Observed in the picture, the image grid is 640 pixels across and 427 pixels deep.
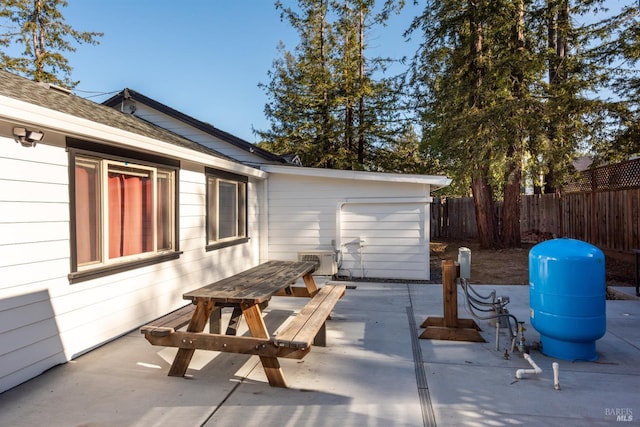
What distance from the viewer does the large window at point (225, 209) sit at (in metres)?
6.03

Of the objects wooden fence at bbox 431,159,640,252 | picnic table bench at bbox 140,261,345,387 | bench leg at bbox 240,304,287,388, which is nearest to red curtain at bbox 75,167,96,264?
picnic table bench at bbox 140,261,345,387

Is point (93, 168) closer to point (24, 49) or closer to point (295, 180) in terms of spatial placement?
point (295, 180)

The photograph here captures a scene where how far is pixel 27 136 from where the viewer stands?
3010 millimetres

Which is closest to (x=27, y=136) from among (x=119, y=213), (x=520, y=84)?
(x=119, y=213)

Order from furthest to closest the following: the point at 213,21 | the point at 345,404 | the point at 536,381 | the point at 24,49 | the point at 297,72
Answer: the point at 297,72, the point at 24,49, the point at 213,21, the point at 536,381, the point at 345,404

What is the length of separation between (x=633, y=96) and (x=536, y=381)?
8.03 m

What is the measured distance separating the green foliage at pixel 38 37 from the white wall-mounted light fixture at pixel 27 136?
1423cm

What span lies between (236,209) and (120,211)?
290 centimetres

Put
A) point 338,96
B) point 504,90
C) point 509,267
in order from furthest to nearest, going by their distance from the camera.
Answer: point 338,96
point 504,90
point 509,267

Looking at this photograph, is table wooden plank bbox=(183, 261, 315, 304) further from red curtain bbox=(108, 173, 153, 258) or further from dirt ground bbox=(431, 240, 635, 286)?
dirt ground bbox=(431, 240, 635, 286)

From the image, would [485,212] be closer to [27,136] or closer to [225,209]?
[225,209]

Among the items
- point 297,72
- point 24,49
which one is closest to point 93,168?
point 297,72

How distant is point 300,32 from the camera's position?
15672 millimetres

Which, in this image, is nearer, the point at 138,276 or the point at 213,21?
the point at 138,276
